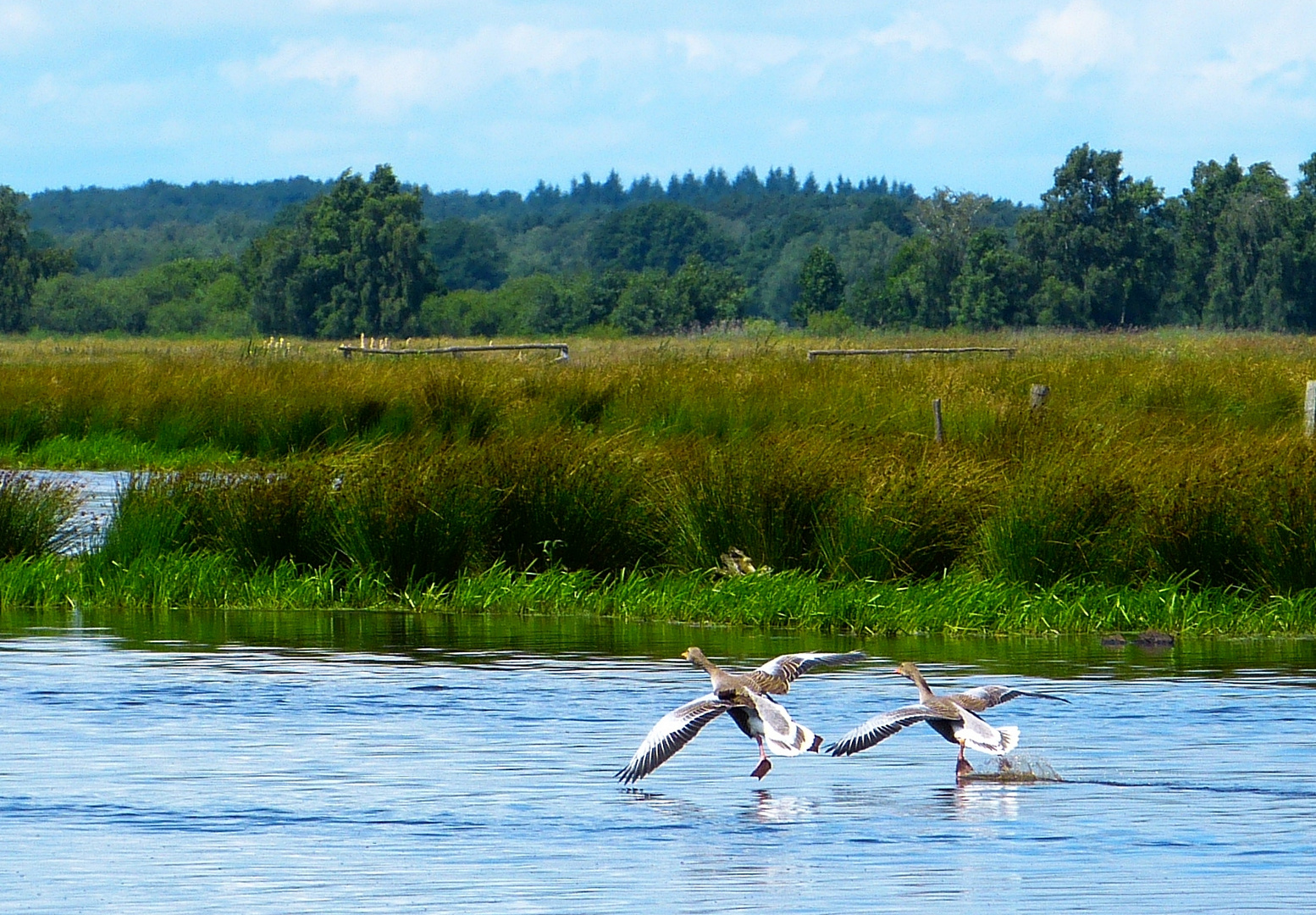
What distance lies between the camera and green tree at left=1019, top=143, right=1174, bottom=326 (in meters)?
85.5

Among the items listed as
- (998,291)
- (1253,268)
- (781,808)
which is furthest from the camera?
(1253,268)

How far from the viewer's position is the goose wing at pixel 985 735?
23.3ft

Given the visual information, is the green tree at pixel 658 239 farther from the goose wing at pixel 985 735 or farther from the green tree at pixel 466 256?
the goose wing at pixel 985 735

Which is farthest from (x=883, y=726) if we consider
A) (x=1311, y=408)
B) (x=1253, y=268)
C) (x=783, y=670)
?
(x=1253, y=268)

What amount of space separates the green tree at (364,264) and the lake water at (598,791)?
84724 mm

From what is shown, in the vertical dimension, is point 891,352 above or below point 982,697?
above

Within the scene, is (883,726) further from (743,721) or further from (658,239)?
(658,239)

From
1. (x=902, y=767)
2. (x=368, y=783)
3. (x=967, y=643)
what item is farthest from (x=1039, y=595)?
(x=368, y=783)

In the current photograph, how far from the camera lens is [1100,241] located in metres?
86.0

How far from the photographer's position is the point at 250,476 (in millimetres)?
14320

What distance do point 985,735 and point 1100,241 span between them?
80984 mm

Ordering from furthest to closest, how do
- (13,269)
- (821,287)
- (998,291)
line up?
(13,269) < (821,287) < (998,291)

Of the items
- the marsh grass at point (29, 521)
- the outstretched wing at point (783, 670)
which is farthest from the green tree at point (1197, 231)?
the outstretched wing at point (783, 670)

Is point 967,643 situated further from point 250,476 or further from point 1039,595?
point 250,476
